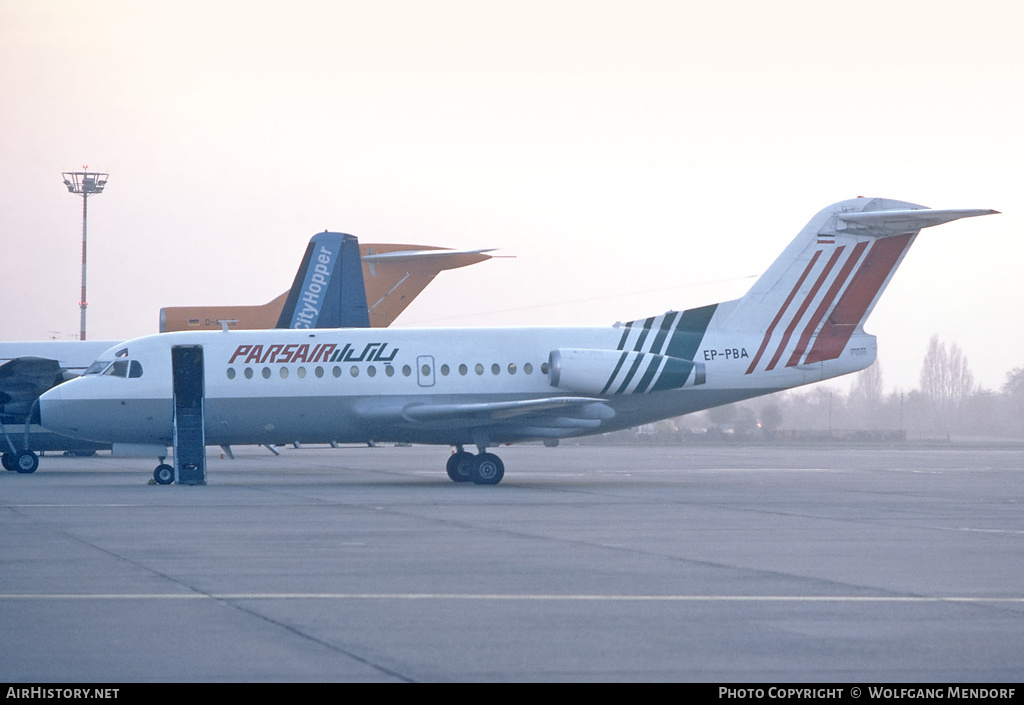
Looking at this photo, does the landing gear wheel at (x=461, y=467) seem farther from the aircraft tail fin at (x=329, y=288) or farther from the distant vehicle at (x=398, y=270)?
the distant vehicle at (x=398, y=270)

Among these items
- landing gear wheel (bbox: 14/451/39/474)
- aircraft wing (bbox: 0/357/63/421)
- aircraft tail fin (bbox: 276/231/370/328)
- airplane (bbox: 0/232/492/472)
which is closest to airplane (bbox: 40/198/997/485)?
airplane (bbox: 0/232/492/472)

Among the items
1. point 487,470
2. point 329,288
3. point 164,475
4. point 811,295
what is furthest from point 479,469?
point 329,288

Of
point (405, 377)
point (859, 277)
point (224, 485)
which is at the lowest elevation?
point (224, 485)

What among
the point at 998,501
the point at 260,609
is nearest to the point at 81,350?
the point at 998,501

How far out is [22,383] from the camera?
3159 centimetres

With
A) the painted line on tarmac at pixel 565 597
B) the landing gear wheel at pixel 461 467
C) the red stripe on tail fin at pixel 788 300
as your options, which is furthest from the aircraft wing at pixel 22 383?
the painted line on tarmac at pixel 565 597

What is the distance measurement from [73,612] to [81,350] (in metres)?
28.0

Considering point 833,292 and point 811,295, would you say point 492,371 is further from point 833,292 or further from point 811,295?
point 833,292

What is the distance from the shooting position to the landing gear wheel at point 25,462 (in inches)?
1232

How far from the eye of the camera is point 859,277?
89.0 feet

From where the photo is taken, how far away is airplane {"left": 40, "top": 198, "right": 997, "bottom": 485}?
84.9 ft

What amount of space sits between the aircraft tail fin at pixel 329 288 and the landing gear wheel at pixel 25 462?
8.82m

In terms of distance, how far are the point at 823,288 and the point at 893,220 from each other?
7.05 feet
